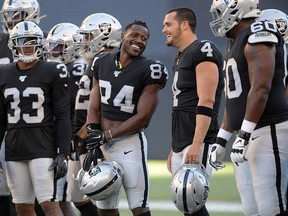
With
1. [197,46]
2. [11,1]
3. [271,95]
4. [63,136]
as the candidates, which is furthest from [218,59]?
[11,1]

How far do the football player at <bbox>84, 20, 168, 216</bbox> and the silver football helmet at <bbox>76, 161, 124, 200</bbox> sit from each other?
105 millimetres

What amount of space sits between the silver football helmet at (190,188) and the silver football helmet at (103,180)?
0.46m

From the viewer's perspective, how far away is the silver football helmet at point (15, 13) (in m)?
7.64

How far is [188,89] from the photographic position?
588 centimetres

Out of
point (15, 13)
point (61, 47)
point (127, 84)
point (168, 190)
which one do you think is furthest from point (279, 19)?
point (168, 190)

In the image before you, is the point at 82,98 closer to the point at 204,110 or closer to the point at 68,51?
the point at 68,51

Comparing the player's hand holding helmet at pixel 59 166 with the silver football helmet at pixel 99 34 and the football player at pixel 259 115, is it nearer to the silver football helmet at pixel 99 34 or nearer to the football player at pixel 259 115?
the football player at pixel 259 115

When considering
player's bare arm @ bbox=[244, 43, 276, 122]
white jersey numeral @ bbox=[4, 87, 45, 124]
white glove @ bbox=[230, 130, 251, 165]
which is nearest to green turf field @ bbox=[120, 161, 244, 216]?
white jersey numeral @ bbox=[4, 87, 45, 124]

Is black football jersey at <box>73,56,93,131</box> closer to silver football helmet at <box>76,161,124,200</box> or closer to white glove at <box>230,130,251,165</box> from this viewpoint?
silver football helmet at <box>76,161,124,200</box>

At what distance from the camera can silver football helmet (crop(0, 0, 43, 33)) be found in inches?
301

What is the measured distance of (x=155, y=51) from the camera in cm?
1606

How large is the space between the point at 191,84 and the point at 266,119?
34.7 inches

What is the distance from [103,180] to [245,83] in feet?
A: 4.04

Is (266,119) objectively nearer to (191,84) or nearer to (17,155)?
(191,84)
